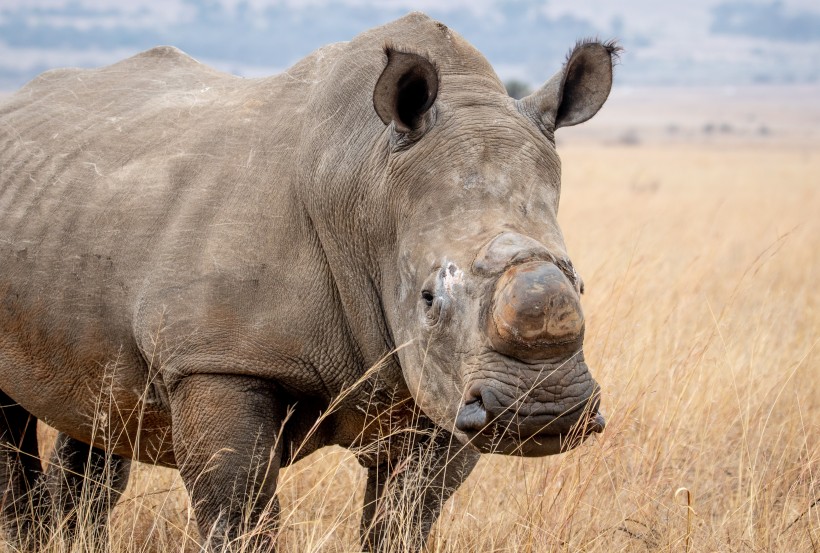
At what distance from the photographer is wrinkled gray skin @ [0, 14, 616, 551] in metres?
3.37

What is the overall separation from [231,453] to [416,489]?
72 cm

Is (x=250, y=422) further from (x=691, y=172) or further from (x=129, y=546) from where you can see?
(x=691, y=172)

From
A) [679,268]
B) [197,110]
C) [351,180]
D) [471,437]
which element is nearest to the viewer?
[471,437]

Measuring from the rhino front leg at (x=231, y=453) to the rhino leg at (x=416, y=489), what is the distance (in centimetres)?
44

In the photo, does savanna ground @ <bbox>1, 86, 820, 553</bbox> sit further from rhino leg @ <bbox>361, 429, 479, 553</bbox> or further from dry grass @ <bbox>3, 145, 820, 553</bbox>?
rhino leg @ <bbox>361, 429, 479, 553</bbox>

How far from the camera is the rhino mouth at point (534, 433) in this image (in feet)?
10.7

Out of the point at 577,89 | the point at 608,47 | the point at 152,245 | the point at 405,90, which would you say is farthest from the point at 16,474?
the point at 608,47

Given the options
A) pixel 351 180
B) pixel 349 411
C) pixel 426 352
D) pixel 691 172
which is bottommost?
pixel 691 172

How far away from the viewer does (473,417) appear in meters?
3.32

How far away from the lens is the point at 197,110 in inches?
183

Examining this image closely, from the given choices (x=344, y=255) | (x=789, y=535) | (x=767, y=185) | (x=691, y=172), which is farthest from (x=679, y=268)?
(x=691, y=172)

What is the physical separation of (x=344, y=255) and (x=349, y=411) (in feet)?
1.88

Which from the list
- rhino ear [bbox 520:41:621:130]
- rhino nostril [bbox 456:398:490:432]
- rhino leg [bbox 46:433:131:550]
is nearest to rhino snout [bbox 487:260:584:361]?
rhino nostril [bbox 456:398:490:432]

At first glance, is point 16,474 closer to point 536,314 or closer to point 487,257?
point 487,257
